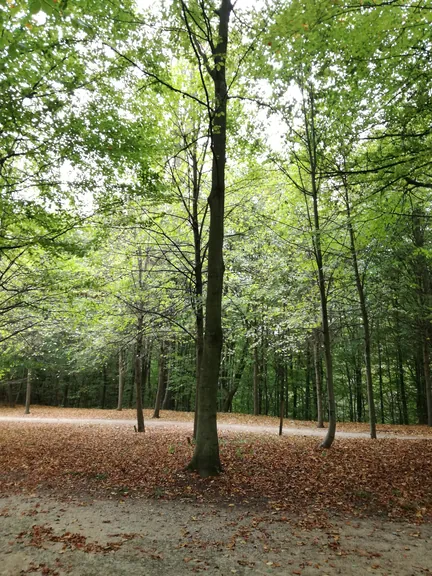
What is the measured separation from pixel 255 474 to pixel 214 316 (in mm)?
3281

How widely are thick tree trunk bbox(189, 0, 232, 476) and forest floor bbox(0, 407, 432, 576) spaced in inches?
18.9

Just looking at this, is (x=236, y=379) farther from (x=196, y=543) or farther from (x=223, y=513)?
(x=196, y=543)

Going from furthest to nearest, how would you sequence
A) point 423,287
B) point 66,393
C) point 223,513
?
point 66,393
point 423,287
point 223,513

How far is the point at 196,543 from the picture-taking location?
14.5 ft

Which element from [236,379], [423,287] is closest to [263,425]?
[236,379]

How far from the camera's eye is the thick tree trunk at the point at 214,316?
7.18 metres

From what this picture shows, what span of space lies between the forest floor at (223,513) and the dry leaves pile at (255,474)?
0.03 meters

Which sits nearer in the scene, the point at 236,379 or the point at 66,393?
the point at 236,379

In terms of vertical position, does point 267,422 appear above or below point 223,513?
below

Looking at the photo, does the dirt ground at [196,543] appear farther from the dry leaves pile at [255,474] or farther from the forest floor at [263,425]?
the forest floor at [263,425]

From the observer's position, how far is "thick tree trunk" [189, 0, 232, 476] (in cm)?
718

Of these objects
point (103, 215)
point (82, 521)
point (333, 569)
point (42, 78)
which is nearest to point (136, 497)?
point (82, 521)

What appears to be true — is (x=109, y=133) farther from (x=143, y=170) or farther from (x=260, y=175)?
(x=260, y=175)

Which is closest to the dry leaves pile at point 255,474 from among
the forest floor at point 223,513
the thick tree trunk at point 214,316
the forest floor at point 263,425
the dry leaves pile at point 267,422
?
the forest floor at point 223,513
